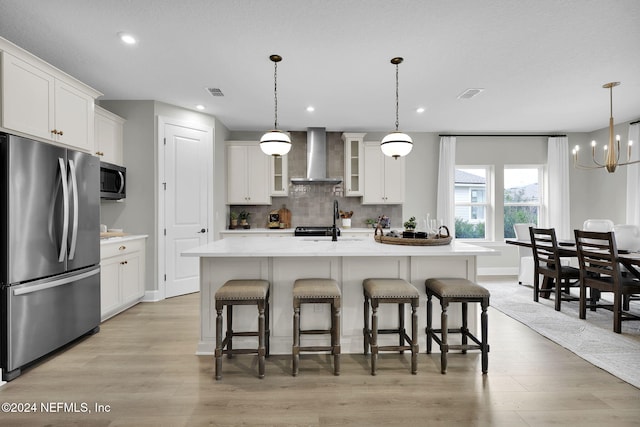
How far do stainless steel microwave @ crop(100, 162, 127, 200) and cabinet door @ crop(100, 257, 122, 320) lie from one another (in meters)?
0.80

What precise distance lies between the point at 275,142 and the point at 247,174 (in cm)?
273

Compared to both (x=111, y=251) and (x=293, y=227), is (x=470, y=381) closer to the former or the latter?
(x=111, y=251)

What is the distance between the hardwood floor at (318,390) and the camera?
6.08 feet

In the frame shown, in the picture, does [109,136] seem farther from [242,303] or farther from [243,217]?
[242,303]

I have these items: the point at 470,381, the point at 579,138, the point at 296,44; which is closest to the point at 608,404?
the point at 470,381

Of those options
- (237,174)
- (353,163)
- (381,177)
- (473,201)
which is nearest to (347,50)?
(353,163)

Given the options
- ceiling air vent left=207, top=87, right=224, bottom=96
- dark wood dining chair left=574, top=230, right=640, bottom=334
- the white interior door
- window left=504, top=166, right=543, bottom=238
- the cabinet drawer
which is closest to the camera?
dark wood dining chair left=574, top=230, right=640, bottom=334

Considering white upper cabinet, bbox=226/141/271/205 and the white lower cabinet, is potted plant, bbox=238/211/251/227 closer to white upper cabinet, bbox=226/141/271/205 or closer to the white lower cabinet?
white upper cabinet, bbox=226/141/271/205

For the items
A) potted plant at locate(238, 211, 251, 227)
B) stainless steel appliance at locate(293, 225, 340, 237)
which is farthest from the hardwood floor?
potted plant at locate(238, 211, 251, 227)

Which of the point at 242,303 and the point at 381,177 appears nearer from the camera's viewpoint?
the point at 242,303

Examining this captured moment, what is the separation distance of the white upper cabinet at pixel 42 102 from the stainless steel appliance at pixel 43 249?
18 cm

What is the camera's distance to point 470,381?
2244 millimetres

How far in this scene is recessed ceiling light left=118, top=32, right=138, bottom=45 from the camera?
2.73 m

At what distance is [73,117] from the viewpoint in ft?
9.50
